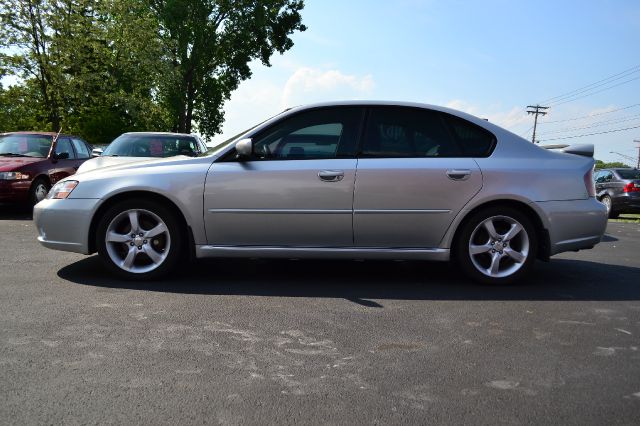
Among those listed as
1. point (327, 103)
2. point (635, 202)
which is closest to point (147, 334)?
point (327, 103)

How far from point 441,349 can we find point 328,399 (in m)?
0.98

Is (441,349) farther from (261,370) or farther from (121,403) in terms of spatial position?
(121,403)

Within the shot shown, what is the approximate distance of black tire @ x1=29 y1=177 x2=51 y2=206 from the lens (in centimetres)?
1037

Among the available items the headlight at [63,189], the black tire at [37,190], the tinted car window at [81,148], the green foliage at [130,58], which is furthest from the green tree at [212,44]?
the headlight at [63,189]

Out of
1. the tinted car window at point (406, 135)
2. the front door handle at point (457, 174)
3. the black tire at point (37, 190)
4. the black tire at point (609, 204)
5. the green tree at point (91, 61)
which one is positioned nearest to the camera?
the front door handle at point (457, 174)

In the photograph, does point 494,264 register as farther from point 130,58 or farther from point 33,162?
point 130,58

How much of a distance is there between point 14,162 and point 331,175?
8.23 m

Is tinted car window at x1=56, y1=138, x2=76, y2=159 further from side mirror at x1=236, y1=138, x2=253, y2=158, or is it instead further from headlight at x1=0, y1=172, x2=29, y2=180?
side mirror at x1=236, y1=138, x2=253, y2=158

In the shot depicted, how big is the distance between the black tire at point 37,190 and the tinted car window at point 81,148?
1400 millimetres

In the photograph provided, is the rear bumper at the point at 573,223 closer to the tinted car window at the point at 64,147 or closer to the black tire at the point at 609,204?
the tinted car window at the point at 64,147

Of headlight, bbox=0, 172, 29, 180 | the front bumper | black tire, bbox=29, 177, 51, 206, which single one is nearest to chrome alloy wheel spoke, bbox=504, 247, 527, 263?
the front bumper

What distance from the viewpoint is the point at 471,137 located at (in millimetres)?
5016

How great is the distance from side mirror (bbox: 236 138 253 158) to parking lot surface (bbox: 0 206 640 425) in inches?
45.0

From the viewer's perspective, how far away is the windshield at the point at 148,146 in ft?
30.8
